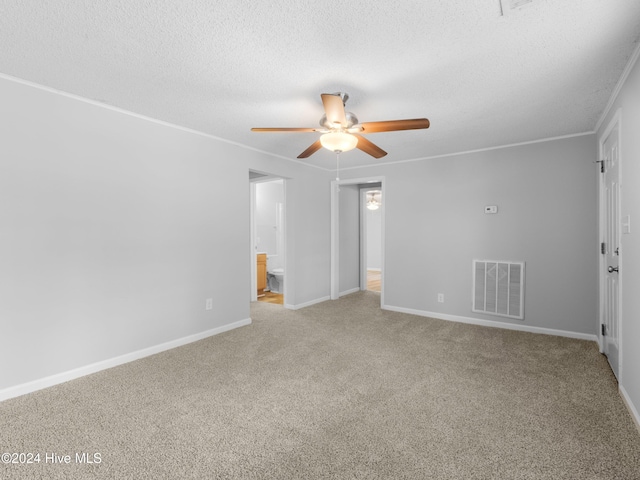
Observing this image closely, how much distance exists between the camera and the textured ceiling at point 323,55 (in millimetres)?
1593

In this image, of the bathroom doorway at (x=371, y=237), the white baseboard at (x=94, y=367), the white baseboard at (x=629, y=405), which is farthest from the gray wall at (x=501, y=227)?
the white baseboard at (x=94, y=367)

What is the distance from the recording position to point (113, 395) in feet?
7.60

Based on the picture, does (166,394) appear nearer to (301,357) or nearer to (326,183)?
(301,357)

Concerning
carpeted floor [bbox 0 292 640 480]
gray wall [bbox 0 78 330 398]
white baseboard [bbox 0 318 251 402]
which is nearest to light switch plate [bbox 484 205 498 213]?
carpeted floor [bbox 0 292 640 480]

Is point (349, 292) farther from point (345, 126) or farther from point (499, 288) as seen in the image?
point (345, 126)

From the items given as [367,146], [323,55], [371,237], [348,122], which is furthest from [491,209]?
[371,237]

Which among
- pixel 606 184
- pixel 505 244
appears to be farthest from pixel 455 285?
pixel 606 184

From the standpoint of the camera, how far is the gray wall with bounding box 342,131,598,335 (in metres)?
3.54

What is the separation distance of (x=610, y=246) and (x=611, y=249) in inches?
2.4

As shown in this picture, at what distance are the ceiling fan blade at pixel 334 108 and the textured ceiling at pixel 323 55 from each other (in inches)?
8.9

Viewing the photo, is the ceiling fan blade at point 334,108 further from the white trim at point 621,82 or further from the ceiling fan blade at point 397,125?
the white trim at point 621,82

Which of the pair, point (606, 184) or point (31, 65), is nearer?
point (31, 65)

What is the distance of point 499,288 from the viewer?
158 inches

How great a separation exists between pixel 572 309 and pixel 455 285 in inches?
48.8
